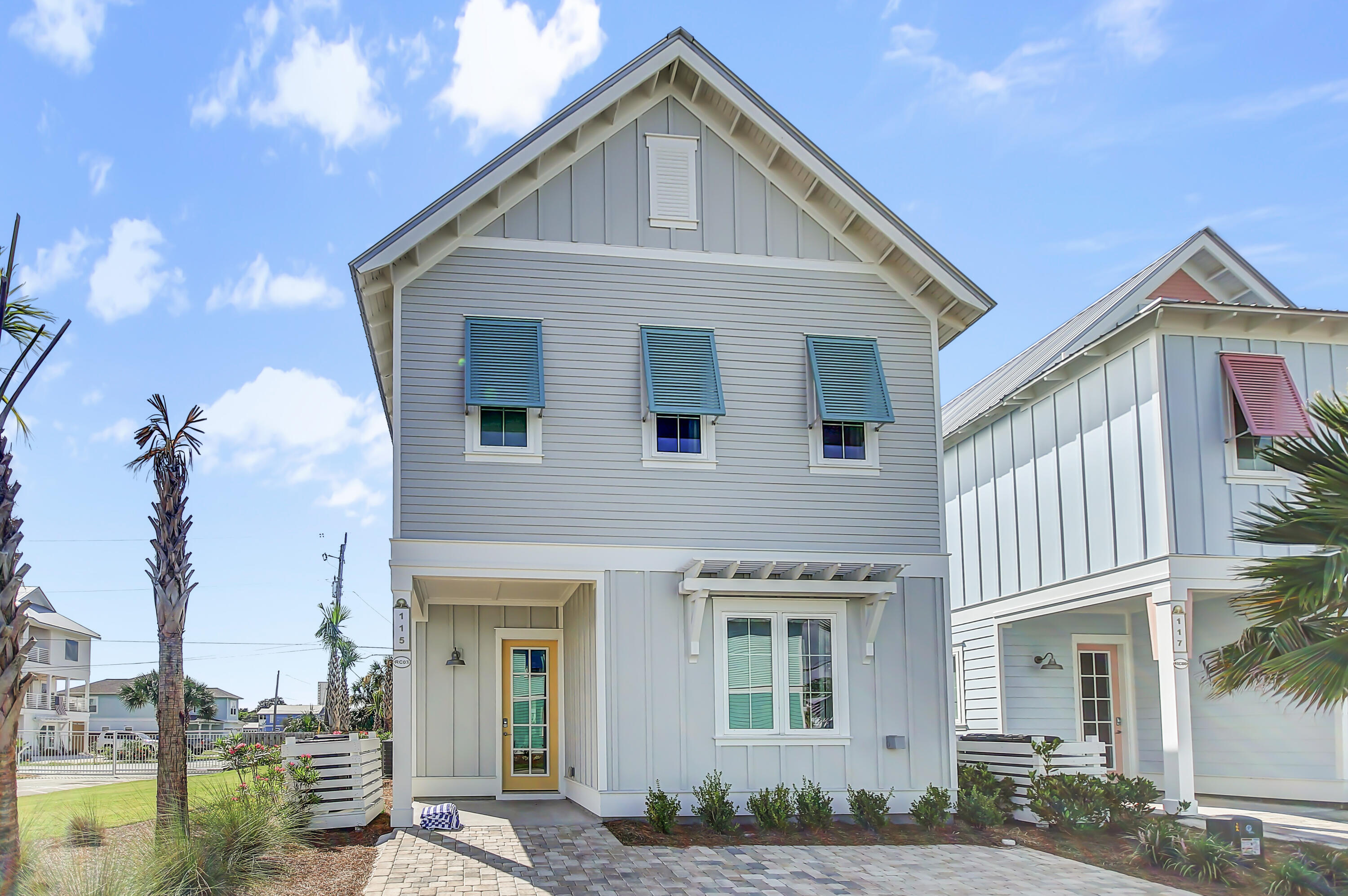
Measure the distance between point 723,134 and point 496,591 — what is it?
679cm

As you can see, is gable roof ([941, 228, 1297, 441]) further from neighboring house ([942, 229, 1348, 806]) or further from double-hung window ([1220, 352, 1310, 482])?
double-hung window ([1220, 352, 1310, 482])

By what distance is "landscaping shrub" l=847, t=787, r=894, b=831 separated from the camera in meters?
12.8

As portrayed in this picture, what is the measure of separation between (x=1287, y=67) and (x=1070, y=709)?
10012mm

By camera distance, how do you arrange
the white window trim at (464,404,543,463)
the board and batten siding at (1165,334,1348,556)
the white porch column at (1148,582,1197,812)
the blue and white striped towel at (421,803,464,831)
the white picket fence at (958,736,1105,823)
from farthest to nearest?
1. the board and batten siding at (1165,334,1348,556)
2. the white picket fence at (958,736,1105,823)
3. the white porch column at (1148,582,1197,812)
4. the white window trim at (464,404,543,463)
5. the blue and white striped towel at (421,803,464,831)

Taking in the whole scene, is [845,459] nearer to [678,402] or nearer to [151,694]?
[678,402]

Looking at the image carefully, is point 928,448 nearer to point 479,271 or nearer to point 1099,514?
point 1099,514

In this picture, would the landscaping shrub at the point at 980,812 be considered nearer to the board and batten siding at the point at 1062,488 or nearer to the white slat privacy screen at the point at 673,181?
the board and batten siding at the point at 1062,488

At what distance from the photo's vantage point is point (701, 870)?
10.6 m

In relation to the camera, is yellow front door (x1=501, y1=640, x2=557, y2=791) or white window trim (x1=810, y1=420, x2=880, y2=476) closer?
white window trim (x1=810, y1=420, x2=880, y2=476)

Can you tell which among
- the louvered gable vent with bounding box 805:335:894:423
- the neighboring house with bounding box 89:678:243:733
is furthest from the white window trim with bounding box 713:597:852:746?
the neighboring house with bounding box 89:678:243:733

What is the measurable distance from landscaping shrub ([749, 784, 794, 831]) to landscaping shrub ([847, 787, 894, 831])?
2.56 feet

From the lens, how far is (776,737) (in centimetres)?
1359

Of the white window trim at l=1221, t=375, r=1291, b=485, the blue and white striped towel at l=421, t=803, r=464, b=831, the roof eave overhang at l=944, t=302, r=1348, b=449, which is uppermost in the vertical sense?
the roof eave overhang at l=944, t=302, r=1348, b=449

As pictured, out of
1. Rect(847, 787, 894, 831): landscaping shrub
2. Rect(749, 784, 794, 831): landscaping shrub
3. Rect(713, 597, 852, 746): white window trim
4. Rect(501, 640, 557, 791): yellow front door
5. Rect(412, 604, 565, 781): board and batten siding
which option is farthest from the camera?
Rect(501, 640, 557, 791): yellow front door
